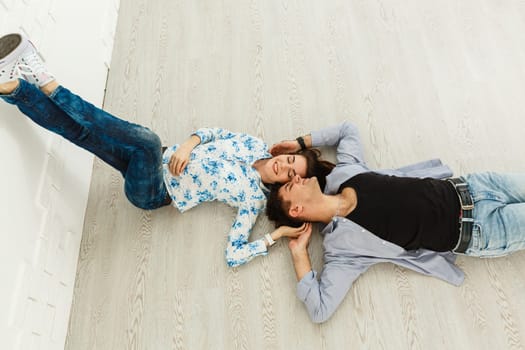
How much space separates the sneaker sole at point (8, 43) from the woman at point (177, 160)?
0.03m

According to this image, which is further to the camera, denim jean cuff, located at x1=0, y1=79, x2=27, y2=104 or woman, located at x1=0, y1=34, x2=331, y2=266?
woman, located at x1=0, y1=34, x2=331, y2=266

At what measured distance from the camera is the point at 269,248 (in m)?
1.64

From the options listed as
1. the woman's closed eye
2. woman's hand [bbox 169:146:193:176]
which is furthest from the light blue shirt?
woman's hand [bbox 169:146:193:176]

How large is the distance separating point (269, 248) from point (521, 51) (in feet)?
4.94

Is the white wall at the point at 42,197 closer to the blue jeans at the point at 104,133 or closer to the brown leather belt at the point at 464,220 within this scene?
the blue jeans at the point at 104,133

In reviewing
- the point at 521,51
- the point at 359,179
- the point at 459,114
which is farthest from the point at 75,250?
the point at 521,51

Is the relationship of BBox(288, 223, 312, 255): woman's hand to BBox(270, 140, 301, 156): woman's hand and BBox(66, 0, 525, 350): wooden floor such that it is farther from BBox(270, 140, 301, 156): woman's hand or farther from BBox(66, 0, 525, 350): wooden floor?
BBox(270, 140, 301, 156): woman's hand

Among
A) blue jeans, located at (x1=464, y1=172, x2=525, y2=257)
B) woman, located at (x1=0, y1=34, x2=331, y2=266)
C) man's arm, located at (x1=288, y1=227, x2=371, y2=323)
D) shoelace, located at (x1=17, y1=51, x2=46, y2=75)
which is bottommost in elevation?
blue jeans, located at (x1=464, y1=172, x2=525, y2=257)

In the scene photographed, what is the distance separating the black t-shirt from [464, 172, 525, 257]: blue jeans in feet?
0.23

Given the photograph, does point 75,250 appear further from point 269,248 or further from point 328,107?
point 328,107

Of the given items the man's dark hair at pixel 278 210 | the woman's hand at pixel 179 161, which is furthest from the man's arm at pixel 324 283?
the woman's hand at pixel 179 161

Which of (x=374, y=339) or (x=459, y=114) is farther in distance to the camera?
(x=459, y=114)

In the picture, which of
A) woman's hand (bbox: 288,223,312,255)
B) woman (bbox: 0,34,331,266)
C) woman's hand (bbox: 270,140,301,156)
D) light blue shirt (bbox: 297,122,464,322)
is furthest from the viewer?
woman's hand (bbox: 270,140,301,156)

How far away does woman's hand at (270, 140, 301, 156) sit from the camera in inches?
69.2
